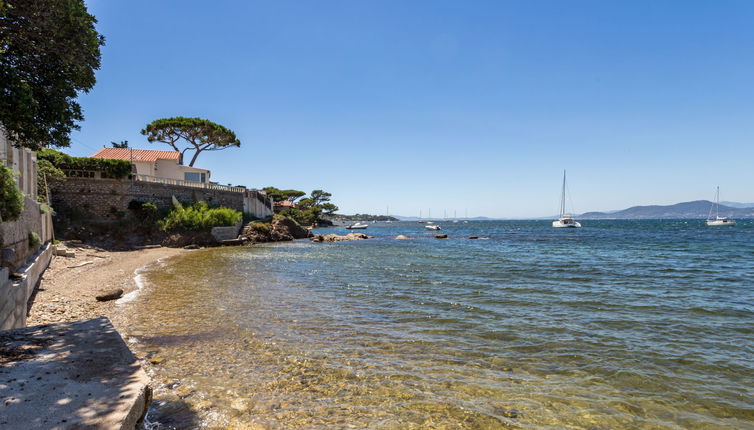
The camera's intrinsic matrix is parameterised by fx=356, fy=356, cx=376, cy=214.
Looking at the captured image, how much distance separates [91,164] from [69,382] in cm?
3675

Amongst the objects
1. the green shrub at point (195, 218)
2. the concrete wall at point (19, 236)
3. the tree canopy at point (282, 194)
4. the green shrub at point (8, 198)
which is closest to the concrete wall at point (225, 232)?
the green shrub at point (195, 218)

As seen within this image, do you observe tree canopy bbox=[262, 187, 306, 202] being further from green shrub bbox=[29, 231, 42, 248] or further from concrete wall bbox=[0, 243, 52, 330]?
concrete wall bbox=[0, 243, 52, 330]

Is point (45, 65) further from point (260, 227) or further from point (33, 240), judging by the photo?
point (260, 227)

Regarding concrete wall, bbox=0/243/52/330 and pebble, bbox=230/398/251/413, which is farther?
concrete wall, bbox=0/243/52/330

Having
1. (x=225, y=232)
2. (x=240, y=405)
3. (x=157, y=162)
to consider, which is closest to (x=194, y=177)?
(x=157, y=162)

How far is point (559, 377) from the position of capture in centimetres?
652

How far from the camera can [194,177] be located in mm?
47844

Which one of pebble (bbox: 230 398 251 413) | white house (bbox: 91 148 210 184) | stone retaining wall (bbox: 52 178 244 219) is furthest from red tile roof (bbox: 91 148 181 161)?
pebble (bbox: 230 398 251 413)

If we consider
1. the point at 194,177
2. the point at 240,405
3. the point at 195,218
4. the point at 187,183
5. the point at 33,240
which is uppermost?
the point at 194,177

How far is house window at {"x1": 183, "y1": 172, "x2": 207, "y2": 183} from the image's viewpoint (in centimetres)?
4694

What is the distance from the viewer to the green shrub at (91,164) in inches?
1210

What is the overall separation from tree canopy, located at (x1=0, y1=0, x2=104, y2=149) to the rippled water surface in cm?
537

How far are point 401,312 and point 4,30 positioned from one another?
1177 cm

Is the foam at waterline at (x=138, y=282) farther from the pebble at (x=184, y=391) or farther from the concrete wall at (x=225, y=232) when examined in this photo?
the concrete wall at (x=225, y=232)
